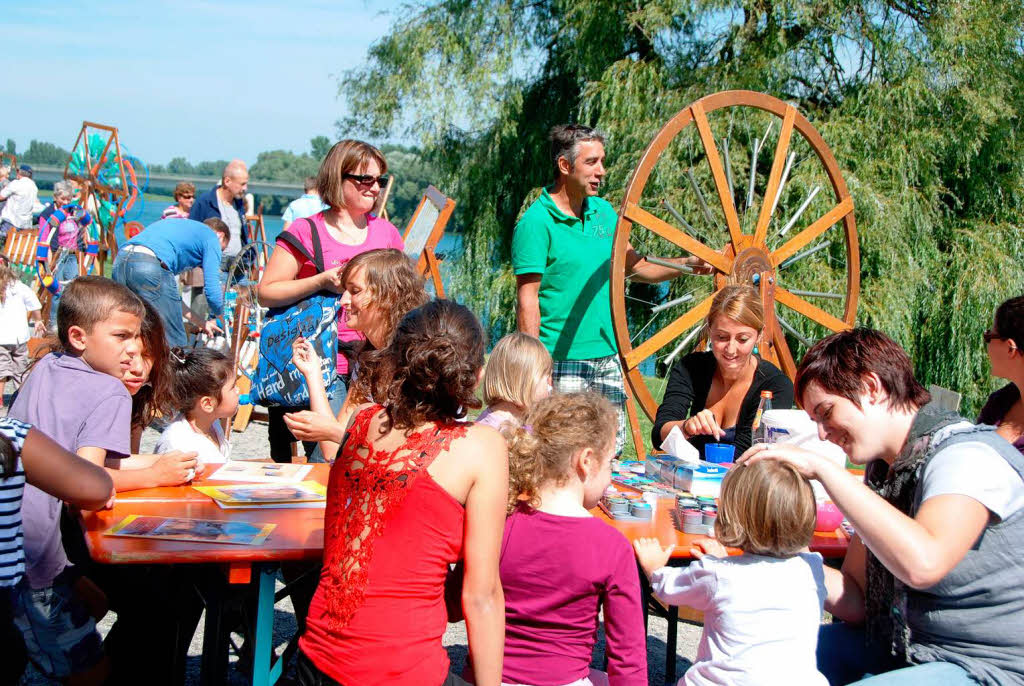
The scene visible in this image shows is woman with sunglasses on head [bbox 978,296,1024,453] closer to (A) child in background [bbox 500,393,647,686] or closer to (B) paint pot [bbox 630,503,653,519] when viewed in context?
(B) paint pot [bbox 630,503,653,519]

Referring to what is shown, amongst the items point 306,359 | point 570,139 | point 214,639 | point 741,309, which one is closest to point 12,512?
point 214,639

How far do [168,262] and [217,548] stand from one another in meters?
4.89

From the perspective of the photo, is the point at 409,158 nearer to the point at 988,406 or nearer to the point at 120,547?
the point at 988,406

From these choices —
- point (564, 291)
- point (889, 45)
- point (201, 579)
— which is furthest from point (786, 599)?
point (889, 45)

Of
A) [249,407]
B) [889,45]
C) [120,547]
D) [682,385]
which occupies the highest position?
[889,45]

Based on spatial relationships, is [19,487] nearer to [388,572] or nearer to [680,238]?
[388,572]

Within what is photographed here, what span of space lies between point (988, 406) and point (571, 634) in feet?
6.74

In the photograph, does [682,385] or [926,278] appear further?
[926,278]

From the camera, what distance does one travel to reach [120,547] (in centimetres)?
214

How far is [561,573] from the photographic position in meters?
2.09

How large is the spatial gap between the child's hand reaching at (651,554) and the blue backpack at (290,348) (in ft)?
4.70

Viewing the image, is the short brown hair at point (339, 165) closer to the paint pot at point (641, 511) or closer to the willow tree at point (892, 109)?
the paint pot at point (641, 511)

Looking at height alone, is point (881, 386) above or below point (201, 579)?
above

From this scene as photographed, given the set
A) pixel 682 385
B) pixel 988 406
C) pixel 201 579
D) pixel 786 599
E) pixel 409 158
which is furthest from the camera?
pixel 409 158
